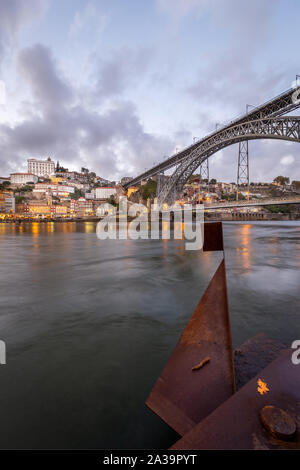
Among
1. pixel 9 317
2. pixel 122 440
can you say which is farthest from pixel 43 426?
pixel 9 317

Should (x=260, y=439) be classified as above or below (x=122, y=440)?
above

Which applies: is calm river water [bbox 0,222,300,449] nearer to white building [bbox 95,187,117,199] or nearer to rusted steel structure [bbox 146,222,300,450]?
rusted steel structure [bbox 146,222,300,450]

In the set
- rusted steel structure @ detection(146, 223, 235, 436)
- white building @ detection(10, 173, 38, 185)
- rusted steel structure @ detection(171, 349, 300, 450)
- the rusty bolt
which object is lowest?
rusted steel structure @ detection(146, 223, 235, 436)

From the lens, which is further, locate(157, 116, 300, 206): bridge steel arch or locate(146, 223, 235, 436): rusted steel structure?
locate(157, 116, 300, 206): bridge steel arch

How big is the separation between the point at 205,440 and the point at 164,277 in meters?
5.20

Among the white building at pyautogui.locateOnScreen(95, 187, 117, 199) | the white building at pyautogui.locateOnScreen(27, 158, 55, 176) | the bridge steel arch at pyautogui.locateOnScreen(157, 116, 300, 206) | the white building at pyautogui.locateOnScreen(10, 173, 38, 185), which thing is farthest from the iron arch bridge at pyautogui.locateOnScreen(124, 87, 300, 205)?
the white building at pyautogui.locateOnScreen(27, 158, 55, 176)

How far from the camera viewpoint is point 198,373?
1345mm

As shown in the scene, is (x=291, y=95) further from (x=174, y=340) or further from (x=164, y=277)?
(x=174, y=340)

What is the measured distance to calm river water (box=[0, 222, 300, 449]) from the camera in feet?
5.01

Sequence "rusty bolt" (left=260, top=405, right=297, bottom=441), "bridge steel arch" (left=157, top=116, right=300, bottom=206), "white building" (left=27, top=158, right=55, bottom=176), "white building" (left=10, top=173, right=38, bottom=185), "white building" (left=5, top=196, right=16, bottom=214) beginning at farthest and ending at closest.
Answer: "white building" (left=27, top=158, right=55, bottom=176)
"white building" (left=10, top=173, right=38, bottom=185)
"white building" (left=5, top=196, right=16, bottom=214)
"bridge steel arch" (left=157, top=116, right=300, bottom=206)
"rusty bolt" (left=260, top=405, right=297, bottom=441)

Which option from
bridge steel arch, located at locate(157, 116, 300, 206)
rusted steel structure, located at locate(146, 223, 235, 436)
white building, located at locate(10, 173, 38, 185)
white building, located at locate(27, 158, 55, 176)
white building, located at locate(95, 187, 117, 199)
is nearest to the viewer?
rusted steel structure, located at locate(146, 223, 235, 436)

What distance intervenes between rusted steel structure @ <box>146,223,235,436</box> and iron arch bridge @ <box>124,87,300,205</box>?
2940 cm

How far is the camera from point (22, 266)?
7516 millimetres

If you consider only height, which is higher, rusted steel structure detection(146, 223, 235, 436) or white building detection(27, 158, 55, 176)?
white building detection(27, 158, 55, 176)
